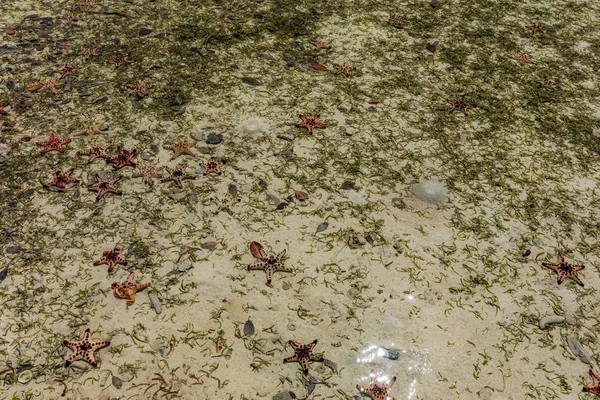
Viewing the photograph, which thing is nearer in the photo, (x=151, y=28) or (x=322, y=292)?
(x=322, y=292)

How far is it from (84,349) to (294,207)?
9.92 feet

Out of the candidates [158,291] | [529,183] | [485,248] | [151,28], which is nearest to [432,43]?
[529,183]

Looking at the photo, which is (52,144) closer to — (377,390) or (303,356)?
(303,356)

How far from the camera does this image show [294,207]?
19.7 feet

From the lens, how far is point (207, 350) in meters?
4.59

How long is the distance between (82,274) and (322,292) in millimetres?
2874

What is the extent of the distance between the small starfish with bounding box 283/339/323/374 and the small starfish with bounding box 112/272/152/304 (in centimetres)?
187

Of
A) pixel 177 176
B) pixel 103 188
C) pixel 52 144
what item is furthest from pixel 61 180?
pixel 177 176

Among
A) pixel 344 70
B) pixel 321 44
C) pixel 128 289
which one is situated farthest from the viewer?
pixel 321 44

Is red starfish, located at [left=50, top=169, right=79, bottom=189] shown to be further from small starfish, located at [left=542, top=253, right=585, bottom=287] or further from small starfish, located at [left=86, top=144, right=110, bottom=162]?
small starfish, located at [left=542, top=253, right=585, bottom=287]

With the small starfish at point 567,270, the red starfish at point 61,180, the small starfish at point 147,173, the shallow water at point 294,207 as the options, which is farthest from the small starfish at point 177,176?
the small starfish at point 567,270

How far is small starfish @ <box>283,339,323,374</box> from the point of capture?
4.42m

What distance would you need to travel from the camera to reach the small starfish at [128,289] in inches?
193

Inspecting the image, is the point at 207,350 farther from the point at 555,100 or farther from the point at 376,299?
the point at 555,100
